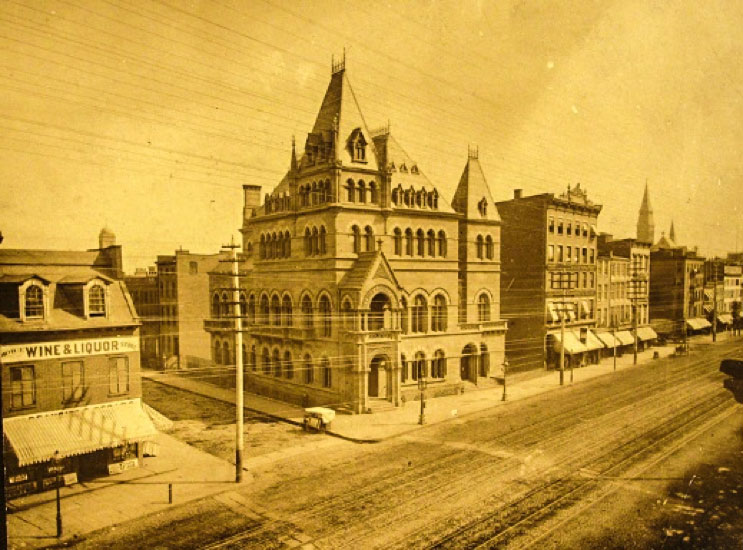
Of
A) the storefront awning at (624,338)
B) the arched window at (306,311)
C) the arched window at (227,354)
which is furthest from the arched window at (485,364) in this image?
the storefront awning at (624,338)

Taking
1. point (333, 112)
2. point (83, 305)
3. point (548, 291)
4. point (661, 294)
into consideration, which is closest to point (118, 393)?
point (83, 305)

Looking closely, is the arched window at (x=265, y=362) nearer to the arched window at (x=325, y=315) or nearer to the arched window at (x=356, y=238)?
the arched window at (x=325, y=315)

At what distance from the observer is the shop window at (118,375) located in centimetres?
2489

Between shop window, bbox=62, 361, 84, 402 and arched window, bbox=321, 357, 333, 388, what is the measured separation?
52.9 ft

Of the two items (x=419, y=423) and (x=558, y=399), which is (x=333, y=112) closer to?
(x=419, y=423)

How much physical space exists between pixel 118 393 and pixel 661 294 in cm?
7697

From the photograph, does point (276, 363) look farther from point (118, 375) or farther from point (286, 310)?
point (118, 375)

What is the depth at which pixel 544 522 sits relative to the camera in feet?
59.6

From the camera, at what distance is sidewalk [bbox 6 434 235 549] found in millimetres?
18547

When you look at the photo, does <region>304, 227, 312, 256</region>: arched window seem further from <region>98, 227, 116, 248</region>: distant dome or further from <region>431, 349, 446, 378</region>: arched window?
<region>98, 227, 116, 248</region>: distant dome

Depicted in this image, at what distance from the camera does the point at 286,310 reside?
40.2 meters

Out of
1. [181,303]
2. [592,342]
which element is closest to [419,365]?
[592,342]

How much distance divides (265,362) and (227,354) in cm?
687

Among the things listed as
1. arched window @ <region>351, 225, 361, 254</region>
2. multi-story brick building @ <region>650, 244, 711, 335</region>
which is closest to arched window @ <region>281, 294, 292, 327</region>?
arched window @ <region>351, 225, 361, 254</region>
